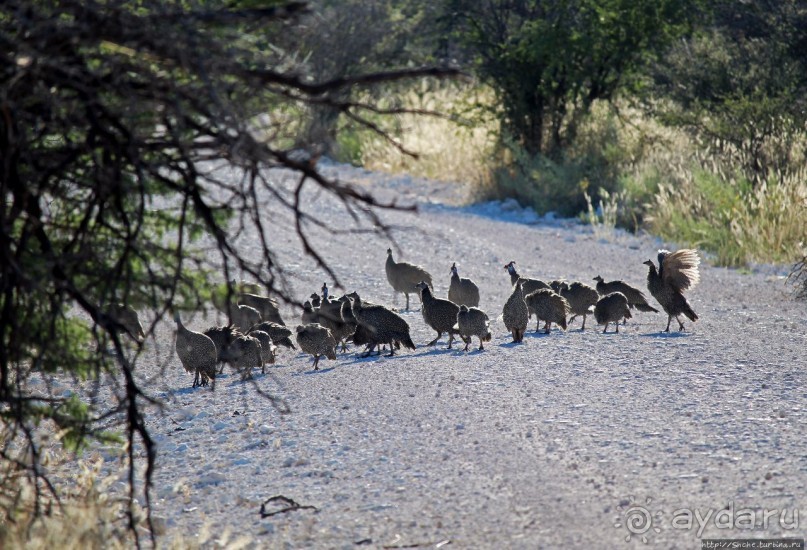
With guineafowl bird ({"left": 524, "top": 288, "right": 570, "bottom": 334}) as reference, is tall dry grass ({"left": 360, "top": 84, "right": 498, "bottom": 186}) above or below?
above

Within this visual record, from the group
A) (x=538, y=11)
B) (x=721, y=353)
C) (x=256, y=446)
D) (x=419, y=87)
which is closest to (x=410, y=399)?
(x=256, y=446)

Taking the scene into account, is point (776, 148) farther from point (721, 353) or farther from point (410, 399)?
point (410, 399)

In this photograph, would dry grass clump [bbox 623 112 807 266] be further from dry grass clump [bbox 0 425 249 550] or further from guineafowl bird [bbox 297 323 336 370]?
dry grass clump [bbox 0 425 249 550]

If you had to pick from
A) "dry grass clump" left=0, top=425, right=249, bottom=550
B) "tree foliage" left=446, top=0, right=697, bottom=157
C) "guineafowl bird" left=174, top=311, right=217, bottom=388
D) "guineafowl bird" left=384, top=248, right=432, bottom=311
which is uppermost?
"tree foliage" left=446, top=0, right=697, bottom=157

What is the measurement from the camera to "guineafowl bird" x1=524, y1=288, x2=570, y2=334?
38.7 feet

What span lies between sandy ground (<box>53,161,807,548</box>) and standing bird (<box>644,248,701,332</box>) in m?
0.32

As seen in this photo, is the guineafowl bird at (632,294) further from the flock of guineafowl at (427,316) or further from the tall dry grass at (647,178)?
the tall dry grass at (647,178)

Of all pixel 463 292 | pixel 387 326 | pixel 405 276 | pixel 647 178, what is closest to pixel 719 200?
pixel 647 178

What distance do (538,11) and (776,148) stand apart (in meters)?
7.84

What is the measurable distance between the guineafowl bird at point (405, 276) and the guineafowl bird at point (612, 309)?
9.25 feet

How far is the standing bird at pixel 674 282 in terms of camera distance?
11617mm

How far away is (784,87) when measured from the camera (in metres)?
20.8

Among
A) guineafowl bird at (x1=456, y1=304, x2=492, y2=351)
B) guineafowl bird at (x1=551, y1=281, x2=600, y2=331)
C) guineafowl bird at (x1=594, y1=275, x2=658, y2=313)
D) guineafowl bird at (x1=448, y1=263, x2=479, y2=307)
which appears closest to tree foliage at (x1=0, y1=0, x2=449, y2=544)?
guineafowl bird at (x1=456, y1=304, x2=492, y2=351)

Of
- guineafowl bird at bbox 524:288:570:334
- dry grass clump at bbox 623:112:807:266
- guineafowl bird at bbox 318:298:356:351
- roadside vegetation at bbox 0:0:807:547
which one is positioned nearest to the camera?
roadside vegetation at bbox 0:0:807:547
